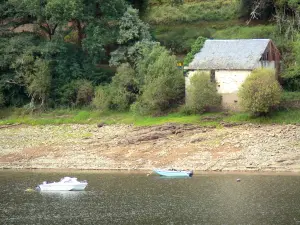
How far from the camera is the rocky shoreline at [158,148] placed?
216ft

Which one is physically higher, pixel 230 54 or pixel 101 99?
pixel 230 54

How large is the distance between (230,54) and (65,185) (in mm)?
22045

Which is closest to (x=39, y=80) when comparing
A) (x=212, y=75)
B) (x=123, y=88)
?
(x=123, y=88)

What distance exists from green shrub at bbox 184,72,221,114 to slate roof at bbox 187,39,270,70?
184 cm

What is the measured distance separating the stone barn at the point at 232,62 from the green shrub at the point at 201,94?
1.15 m

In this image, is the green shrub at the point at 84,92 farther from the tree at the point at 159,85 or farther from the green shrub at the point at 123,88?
the tree at the point at 159,85

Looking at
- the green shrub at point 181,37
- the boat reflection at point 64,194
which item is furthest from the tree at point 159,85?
the boat reflection at point 64,194

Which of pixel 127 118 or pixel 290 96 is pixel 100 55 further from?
pixel 290 96

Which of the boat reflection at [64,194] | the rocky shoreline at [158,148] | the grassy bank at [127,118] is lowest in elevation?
the boat reflection at [64,194]

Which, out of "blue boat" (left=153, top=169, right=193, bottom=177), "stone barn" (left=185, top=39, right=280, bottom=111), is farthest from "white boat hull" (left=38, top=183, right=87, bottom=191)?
"stone barn" (left=185, top=39, right=280, bottom=111)

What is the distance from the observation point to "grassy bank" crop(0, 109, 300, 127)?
70562 mm

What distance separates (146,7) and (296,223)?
156 feet

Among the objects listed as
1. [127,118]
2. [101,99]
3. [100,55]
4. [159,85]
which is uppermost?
[100,55]

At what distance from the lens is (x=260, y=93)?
69.1 meters
